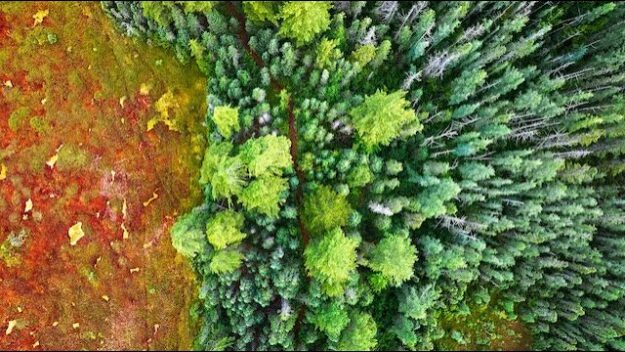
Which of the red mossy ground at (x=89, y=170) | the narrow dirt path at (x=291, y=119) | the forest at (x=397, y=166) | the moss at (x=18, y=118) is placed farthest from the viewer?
the red mossy ground at (x=89, y=170)

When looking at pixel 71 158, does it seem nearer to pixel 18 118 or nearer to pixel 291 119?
pixel 18 118

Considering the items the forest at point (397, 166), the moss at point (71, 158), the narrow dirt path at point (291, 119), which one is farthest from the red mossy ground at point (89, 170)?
the narrow dirt path at point (291, 119)

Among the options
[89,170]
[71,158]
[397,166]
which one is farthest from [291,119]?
[71,158]

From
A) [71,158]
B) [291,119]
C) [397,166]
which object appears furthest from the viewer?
[71,158]

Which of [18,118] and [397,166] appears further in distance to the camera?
[18,118]

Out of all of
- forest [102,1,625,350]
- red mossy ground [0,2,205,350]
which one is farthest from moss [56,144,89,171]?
forest [102,1,625,350]

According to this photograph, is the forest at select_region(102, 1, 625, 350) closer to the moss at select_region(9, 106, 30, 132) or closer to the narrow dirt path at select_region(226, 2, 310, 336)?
the narrow dirt path at select_region(226, 2, 310, 336)

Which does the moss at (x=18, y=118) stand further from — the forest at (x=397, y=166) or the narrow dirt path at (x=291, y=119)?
the narrow dirt path at (x=291, y=119)
